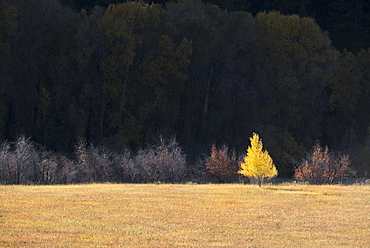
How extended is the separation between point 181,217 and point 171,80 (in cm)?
3368

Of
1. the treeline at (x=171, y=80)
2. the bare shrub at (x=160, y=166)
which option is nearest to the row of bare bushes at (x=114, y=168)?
the bare shrub at (x=160, y=166)

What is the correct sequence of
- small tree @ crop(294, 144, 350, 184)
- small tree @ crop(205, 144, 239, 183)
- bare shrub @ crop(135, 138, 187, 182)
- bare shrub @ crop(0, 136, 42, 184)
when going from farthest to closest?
small tree @ crop(205, 144, 239, 183), small tree @ crop(294, 144, 350, 184), bare shrub @ crop(135, 138, 187, 182), bare shrub @ crop(0, 136, 42, 184)

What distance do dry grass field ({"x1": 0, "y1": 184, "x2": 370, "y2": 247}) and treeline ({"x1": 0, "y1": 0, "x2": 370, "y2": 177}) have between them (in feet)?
70.3

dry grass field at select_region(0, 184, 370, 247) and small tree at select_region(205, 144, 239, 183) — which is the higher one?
small tree at select_region(205, 144, 239, 183)

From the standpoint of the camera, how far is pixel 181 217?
21547 mm

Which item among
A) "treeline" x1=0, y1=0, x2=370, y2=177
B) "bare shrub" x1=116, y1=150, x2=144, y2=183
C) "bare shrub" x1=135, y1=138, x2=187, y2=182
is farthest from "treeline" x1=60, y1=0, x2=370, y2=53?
"bare shrub" x1=116, y1=150, x2=144, y2=183

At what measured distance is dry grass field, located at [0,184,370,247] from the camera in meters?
17.5

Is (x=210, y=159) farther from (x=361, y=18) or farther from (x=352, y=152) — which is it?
(x=361, y=18)

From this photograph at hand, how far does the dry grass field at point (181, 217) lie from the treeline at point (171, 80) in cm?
2141

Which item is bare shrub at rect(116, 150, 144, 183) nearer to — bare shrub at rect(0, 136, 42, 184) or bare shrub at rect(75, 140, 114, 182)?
bare shrub at rect(75, 140, 114, 182)

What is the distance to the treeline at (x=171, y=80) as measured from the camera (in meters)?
51.2

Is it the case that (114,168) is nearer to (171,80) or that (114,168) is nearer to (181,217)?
(181,217)

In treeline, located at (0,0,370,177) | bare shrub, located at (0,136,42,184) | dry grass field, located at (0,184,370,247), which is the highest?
treeline, located at (0,0,370,177)

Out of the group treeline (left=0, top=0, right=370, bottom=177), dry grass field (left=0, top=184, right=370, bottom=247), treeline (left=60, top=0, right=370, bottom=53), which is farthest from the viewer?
treeline (left=60, top=0, right=370, bottom=53)
